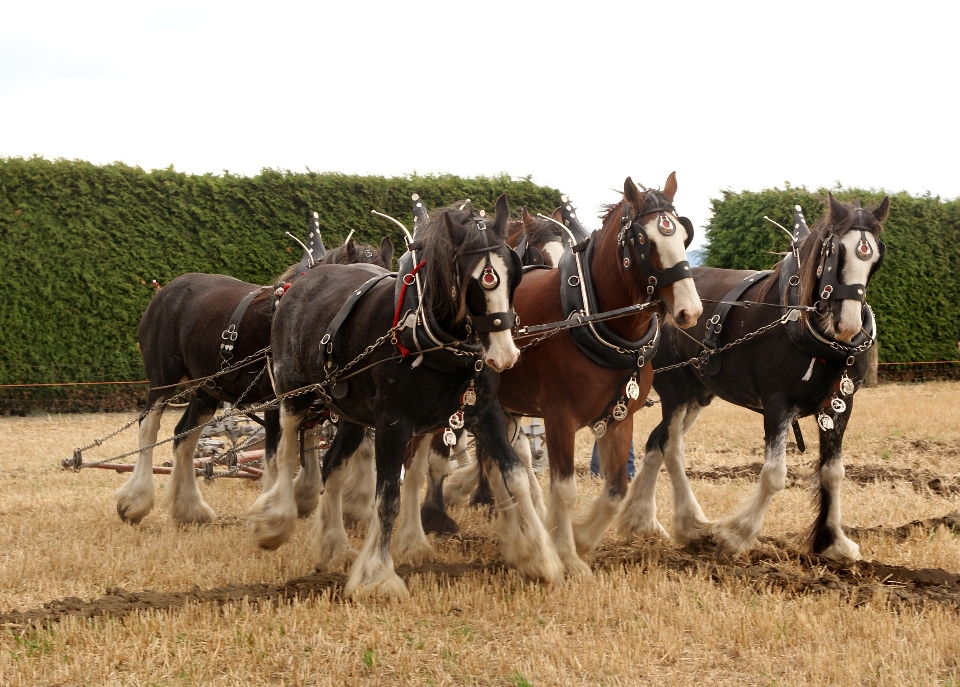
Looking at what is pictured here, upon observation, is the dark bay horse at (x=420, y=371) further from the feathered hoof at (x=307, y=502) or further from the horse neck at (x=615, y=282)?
the feathered hoof at (x=307, y=502)

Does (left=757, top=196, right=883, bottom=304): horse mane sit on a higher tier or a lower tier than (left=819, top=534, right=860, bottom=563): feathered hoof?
higher

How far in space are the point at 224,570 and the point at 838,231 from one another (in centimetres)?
374

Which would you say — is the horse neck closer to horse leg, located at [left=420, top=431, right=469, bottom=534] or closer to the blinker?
the blinker

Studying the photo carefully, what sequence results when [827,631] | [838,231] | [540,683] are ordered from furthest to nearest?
[838,231], [827,631], [540,683]

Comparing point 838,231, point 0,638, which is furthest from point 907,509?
point 0,638

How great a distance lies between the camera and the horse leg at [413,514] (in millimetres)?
5676

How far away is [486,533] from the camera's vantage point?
6.48 meters

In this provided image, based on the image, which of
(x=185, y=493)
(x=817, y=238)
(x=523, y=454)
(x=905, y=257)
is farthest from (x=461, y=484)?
(x=905, y=257)

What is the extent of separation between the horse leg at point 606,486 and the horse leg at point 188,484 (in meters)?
Answer: 2.94

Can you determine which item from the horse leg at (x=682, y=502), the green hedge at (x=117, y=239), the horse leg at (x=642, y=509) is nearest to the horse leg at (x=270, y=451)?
the horse leg at (x=642, y=509)

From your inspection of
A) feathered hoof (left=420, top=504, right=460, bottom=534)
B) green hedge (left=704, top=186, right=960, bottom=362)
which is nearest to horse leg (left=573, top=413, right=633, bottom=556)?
feathered hoof (left=420, top=504, right=460, bottom=534)

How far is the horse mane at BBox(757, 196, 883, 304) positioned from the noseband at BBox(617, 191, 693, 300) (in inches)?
33.9

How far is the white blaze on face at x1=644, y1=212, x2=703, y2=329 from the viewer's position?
4.68m

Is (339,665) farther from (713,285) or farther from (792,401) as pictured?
(713,285)
